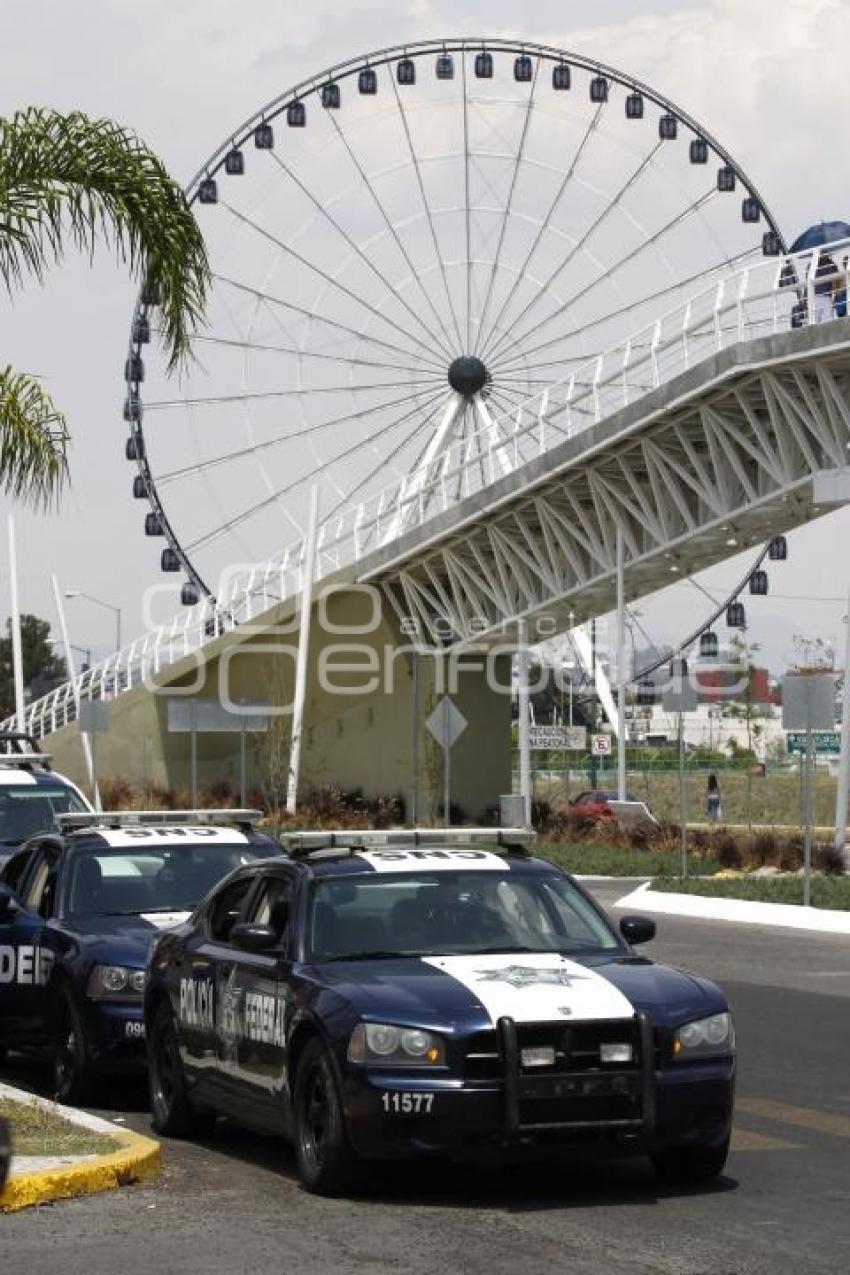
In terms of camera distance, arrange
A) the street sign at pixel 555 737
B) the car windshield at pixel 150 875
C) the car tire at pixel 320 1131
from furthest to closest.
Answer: the street sign at pixel 555 737
the car windshield at pixel 150 875
the car tire at pixel 320 1131

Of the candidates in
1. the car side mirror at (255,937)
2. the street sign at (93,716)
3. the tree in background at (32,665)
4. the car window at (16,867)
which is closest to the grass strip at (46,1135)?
the car side mirror at (255,937)

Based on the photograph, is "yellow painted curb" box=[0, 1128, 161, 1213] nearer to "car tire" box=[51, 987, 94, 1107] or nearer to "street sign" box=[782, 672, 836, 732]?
"car tire" box=[51, 987, 94, 1107]

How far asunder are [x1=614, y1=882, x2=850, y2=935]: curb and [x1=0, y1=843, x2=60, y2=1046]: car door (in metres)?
16.1

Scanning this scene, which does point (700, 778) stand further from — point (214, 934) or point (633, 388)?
point (214, 934)

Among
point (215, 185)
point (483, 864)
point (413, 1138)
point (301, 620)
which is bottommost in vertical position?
point (413, 1138)

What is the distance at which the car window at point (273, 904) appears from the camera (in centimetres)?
1173

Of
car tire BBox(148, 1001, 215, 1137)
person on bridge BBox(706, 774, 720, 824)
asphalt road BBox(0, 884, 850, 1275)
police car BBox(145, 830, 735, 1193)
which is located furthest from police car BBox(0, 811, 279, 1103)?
person on bridge BBox(706, 774, 720, 824)

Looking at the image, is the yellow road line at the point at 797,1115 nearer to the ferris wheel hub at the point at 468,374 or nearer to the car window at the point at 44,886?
the car window at the point at 44,886

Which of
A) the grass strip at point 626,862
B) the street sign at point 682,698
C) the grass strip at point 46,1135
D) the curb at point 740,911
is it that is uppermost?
the street sign at point 682,698

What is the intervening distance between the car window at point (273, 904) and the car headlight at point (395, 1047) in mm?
1388

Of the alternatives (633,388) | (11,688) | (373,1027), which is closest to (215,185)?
(633,388)

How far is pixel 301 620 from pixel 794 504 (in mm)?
18870

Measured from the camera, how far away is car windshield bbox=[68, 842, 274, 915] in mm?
14867

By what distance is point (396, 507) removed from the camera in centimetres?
5797
